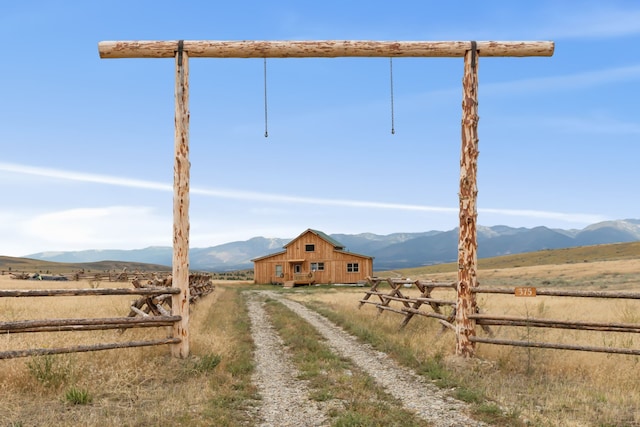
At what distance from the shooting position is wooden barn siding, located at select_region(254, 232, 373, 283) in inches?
1923

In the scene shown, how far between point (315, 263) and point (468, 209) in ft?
131

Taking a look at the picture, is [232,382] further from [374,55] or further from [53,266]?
[53,266]

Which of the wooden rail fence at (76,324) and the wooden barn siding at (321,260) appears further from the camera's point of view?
the wooden barn siding at (321,260)

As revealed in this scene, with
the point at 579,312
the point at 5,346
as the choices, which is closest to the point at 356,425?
the point at 5,346

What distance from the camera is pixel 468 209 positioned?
32.2 ft

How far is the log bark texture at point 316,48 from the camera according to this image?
9.75 metres

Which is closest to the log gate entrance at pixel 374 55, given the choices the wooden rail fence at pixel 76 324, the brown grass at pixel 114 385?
the wooden rail fence at pixel 76 324

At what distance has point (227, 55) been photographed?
32.2 ft

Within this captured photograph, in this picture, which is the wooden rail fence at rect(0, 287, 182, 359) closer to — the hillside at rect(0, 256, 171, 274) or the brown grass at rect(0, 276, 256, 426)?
the brown grass at rect(0, 276, 256, 426)

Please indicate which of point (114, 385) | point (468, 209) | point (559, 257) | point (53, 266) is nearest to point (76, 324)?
point (114, 385)

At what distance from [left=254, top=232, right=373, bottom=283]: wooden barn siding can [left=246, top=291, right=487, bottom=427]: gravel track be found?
36347 millimetres

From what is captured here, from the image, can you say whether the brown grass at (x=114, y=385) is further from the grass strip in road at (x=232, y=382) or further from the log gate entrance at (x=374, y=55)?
the log gate entrance at (x=374, y=55)

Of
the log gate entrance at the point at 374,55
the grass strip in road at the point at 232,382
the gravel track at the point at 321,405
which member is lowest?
the gravel track at the point at 321,405

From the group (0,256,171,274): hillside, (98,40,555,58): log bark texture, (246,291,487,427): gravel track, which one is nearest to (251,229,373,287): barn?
(246,291,487,427): gravel track
